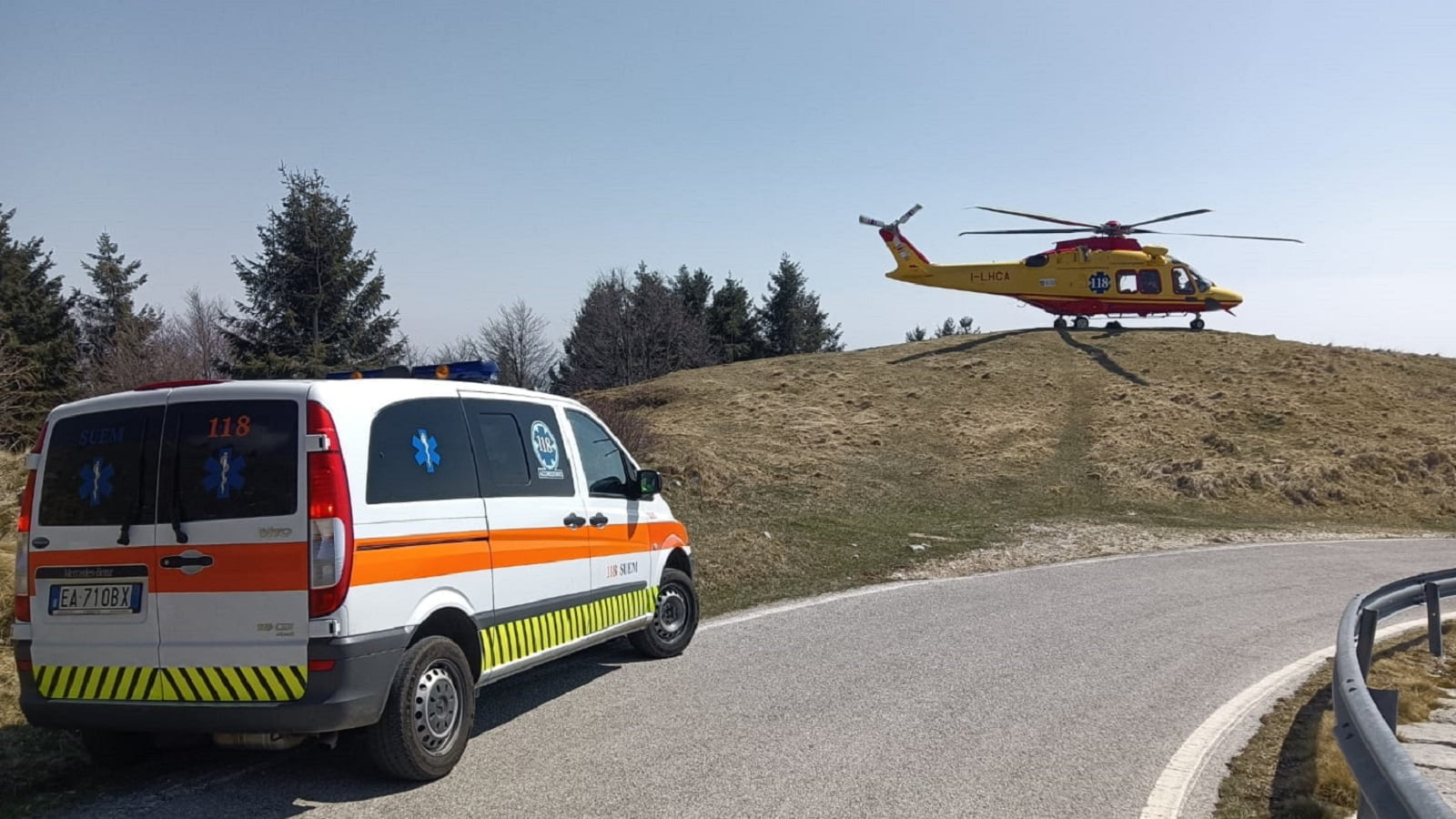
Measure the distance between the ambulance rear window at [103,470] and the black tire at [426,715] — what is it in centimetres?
152

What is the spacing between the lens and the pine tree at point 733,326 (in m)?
65.1

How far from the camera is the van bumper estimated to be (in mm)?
5098

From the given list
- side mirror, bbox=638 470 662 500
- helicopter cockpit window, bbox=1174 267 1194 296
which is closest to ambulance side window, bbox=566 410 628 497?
side mirror, bbox=638 470 662 500

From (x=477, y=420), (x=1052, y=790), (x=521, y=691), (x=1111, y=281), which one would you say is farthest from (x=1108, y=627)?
(x=1111, y=281)

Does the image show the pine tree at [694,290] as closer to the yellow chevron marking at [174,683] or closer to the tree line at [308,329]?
the tree line at [308,329]

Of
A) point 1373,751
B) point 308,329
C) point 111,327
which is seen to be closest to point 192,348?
point 111,327

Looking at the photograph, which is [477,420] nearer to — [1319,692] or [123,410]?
[123,410]

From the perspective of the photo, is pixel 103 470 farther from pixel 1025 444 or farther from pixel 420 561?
pixel 1025 444

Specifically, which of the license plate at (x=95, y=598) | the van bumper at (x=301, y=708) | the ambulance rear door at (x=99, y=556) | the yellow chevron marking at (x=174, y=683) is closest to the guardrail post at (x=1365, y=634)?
the van bumper at (x=301, y=708)

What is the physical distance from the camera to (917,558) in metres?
16.0

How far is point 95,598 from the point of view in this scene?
17.7 feet

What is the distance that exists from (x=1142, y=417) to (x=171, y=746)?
32479 millimetres

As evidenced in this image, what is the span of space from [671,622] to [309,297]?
2186 cm

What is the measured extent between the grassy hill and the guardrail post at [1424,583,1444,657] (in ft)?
20.7
